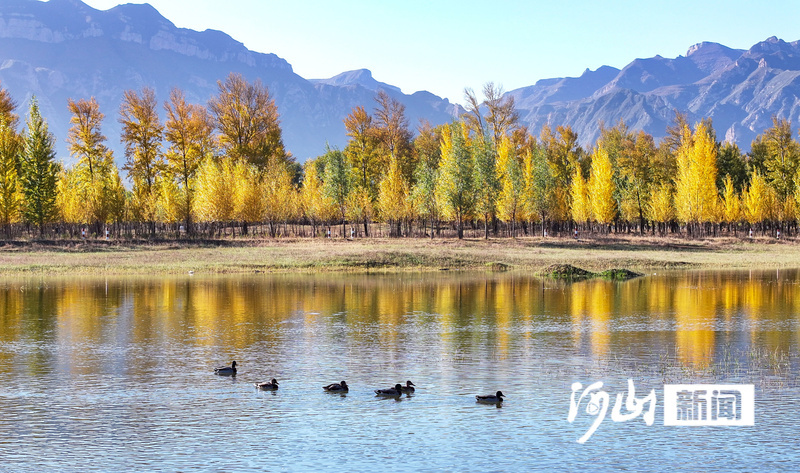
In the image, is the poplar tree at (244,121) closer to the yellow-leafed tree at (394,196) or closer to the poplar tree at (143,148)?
the poplar tree at (143,148)

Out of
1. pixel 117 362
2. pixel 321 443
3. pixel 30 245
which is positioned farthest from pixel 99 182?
pixel 321 443

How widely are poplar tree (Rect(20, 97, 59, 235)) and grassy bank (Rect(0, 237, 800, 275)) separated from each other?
15.7ft

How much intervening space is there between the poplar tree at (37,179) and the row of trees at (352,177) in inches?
5.7

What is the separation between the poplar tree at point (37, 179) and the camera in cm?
7950

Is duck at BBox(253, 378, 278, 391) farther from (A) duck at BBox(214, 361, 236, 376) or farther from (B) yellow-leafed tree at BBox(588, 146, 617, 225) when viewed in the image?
(B) yellow-leafed tree at BBox(588, 146, 617, 225)

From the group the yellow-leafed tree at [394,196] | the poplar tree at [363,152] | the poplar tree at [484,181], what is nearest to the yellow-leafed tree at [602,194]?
the poplar tree at [484,181]

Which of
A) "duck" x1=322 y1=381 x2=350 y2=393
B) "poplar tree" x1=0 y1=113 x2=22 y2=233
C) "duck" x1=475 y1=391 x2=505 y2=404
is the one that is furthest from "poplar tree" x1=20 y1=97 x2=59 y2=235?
"duck" x1=475 y1=391 x2=505 y2=404

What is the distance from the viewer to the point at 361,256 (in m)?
70.1

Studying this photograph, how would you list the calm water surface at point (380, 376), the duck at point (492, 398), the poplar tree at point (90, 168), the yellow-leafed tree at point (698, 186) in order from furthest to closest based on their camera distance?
the yellow-leafed tree at point (698, 186), the poplar tree at point (90, 168), the duck at point (492, 398), the calm water surface at point (380, 376)

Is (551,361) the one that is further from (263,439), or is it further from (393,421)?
(263,439)

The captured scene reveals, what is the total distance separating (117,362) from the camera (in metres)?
25.7

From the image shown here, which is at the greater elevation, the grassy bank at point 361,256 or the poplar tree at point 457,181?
the poplar tree at point 457,181

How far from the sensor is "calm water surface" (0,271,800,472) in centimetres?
1582

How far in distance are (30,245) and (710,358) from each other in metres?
68.5
